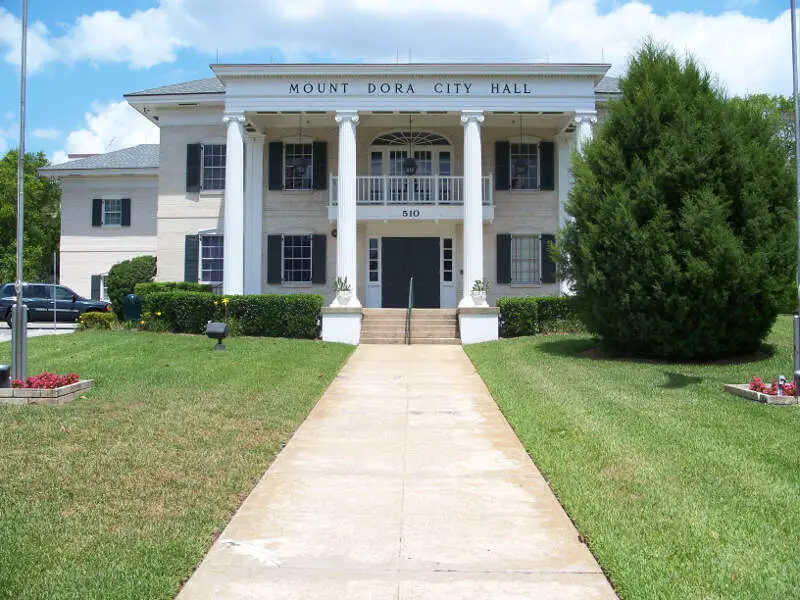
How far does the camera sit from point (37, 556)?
14.6 ft

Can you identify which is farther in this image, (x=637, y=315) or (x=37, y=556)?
(x=637, y=315)

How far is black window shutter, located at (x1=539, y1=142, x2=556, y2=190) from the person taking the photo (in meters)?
22.7

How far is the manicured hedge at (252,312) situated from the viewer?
60.3 feet

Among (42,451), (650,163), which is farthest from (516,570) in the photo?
(650,163)

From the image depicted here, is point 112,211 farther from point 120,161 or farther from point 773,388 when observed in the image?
point 773,388

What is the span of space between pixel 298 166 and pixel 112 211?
990cm

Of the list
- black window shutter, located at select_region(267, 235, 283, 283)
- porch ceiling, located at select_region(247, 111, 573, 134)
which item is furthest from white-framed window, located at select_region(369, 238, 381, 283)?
porch ceiling, located at select_region(247, 111, 573, 134)

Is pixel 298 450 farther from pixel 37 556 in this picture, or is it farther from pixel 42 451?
pixel 37 556

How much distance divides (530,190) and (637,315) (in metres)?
10.2

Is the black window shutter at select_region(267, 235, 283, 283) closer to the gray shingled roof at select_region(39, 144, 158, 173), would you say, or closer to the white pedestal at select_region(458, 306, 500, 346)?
the white pedestal at select_region(458, 306, 500, 346)

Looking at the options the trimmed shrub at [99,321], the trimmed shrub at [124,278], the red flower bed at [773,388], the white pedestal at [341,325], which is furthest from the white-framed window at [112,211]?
the red flower bed at [773,388]

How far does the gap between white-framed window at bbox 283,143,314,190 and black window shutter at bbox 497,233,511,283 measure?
6.00m

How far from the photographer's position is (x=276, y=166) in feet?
74.8

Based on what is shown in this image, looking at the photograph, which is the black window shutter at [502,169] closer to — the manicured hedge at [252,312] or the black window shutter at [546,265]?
the black window shutter at [546,265]
